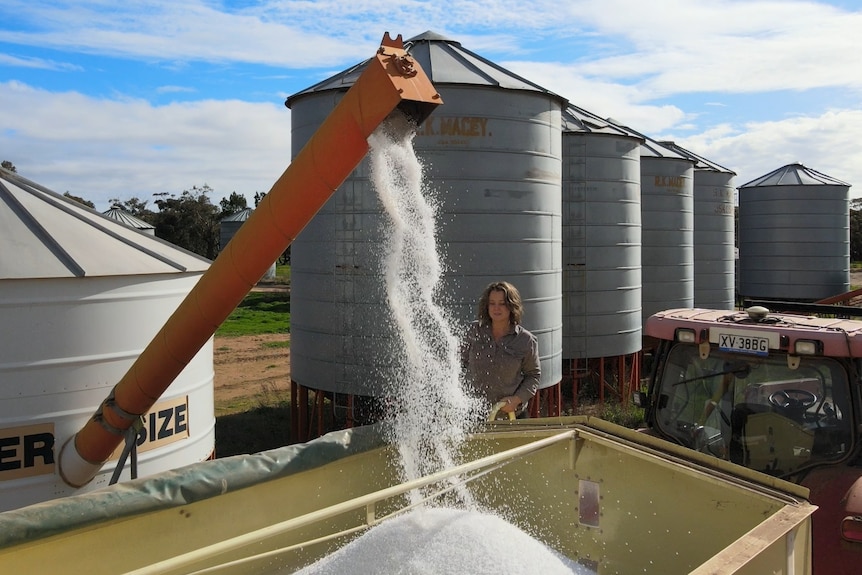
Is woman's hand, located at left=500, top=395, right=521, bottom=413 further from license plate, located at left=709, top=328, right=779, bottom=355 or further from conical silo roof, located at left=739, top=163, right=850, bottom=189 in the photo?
conical silo roof, located at left=739, top=163, right=850, bottom=189

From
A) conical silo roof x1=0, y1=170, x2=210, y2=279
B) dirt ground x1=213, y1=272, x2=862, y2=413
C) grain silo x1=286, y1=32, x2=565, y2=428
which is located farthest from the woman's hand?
dirt ground x1=213, y1=272, x2=862, y2=413

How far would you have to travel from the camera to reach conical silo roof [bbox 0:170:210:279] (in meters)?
4.64

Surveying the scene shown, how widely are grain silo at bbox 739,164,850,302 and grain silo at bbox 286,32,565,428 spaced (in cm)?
1322

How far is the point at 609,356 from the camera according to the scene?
429 inches

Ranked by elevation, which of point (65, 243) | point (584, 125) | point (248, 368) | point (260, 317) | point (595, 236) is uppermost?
point (584, 125)

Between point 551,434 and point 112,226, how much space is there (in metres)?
3.98

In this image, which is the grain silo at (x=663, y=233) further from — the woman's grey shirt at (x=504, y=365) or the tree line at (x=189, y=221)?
the tree line at (x=189, y=221)

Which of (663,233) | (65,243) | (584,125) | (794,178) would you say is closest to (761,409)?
(65,243)

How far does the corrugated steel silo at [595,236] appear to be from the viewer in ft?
34.6

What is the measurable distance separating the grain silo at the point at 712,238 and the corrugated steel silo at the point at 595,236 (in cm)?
485

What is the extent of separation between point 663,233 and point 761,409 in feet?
31.2

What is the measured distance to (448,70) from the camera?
25.3ft

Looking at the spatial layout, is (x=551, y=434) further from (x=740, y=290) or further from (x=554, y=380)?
(x=740, y=290)

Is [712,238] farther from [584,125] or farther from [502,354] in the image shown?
[502,354]
